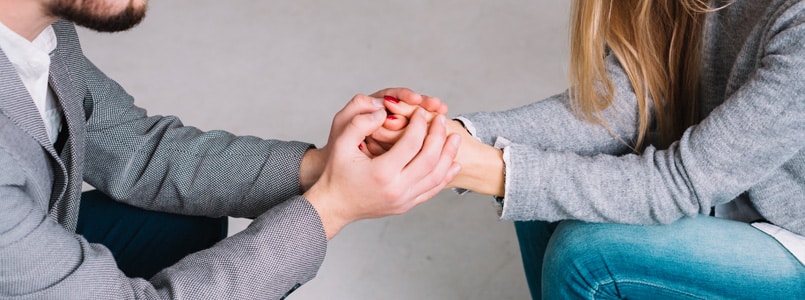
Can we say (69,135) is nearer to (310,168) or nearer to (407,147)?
(310,168)

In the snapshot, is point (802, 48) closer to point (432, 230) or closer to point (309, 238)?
point (309, 238)

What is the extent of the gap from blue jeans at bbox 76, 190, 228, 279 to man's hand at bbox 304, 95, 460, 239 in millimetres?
323

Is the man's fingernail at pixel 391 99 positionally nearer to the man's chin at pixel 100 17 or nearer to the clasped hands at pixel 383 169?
the clasped hands at pixel 383 169

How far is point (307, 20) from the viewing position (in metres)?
3.44

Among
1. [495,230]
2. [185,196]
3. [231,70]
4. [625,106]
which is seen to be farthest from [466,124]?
[231,70]

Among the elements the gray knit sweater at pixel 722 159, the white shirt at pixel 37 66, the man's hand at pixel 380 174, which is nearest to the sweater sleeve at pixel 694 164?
the gray knit sweater at pixel 722 159

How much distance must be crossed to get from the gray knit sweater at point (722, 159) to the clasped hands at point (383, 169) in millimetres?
101

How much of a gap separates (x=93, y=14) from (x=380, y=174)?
0.44 meters

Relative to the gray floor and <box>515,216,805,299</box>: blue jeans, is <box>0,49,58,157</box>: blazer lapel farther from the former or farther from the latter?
the gray floor

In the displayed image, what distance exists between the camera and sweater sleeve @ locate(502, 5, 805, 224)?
1.24 metres

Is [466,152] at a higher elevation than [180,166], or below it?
higher

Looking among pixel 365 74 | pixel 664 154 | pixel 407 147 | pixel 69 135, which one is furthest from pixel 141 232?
pixel 365 74

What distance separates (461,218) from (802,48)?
1184 millimetres

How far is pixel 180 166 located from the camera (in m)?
1.56
